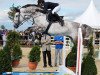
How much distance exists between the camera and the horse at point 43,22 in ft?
46.8

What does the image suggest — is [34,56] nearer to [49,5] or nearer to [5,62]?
[49,5]

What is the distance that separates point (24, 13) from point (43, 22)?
1044mm

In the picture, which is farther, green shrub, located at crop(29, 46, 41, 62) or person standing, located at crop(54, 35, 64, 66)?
person standing, located at crop(54, 35, 64, 66)

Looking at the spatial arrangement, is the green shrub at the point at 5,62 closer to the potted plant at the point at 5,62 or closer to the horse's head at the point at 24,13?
the potted plant at the point at 5,62

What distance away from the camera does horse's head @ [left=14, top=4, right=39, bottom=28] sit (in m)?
14.2

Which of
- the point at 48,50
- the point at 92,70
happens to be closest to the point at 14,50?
the point at 48,50

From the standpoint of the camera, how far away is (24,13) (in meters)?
14.3

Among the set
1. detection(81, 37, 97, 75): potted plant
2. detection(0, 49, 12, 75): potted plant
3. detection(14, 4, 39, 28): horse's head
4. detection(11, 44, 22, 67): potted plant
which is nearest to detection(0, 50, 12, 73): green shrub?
detection(0, 49, 12, 75): potted plant

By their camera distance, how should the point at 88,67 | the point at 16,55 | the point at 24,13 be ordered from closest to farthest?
the point at 88,67, the point at 24,13, the point at 16,55

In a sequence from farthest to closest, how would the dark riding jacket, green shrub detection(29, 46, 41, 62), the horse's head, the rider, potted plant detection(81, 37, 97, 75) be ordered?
the horse's head < green shrub detection(29, 46, 41, 62) < the rider < the dark riding jacket < potted plant detection(81, 37, 97, 75)

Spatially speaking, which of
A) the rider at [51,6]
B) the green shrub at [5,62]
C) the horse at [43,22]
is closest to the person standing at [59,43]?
the horse at [43,22]

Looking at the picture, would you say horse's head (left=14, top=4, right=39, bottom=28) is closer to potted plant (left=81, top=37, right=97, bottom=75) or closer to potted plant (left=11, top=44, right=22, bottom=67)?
potted plant (left=11, top=44, right=22, bottom=67)

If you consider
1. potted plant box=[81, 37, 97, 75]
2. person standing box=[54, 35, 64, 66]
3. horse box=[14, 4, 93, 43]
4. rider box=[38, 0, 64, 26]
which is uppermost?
rider box=[38, 0, 64, 26]

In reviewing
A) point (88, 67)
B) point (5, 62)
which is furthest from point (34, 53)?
point (88, 67)
